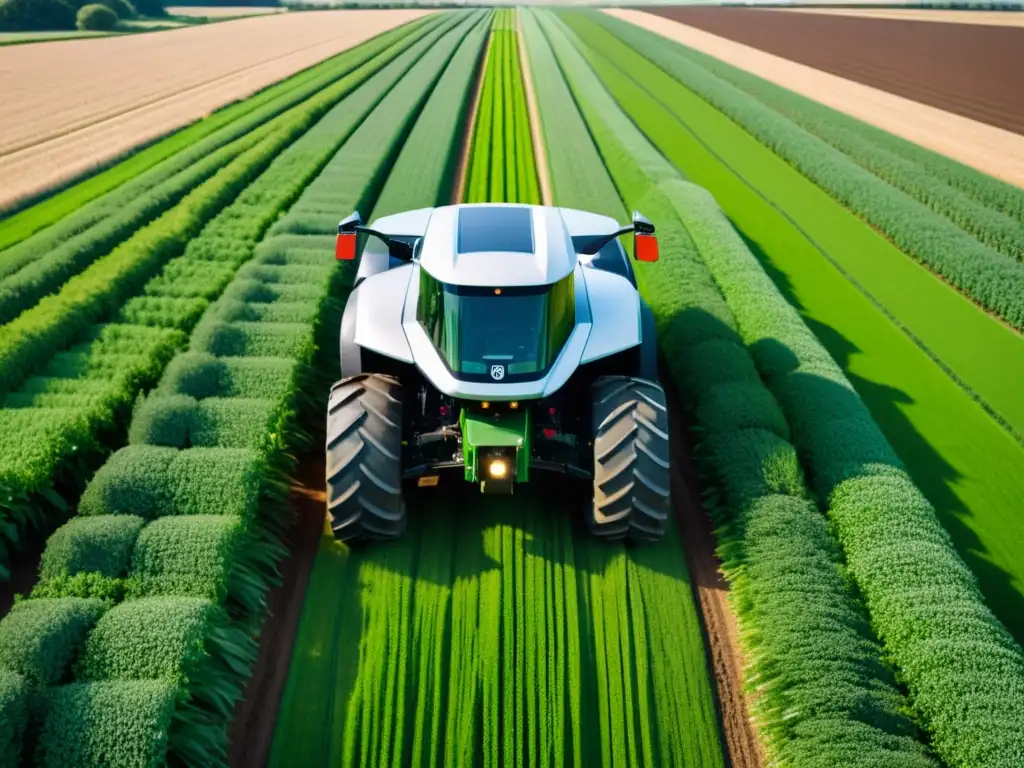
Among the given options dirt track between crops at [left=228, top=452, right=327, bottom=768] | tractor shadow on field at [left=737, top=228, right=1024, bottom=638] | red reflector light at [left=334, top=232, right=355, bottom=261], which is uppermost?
red reflector light at [left=334, top=232, right=355, bottom=261]

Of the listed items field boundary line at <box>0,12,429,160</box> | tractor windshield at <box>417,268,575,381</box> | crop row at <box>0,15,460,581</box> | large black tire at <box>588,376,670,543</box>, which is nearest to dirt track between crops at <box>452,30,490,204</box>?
crop row at <box>0,15,460,581</box>

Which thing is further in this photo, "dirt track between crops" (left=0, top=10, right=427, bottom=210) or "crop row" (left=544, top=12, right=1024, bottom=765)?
"dirt track between crops" (left=0, top=10, right=427, bottom=210)

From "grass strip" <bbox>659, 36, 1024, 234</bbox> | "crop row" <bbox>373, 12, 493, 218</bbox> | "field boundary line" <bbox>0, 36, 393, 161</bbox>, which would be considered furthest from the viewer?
"field boundary line" <bbox>0, 36, 393, 161</bbox>

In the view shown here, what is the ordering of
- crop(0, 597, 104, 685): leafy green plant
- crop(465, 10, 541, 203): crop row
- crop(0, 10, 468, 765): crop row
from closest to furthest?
1. crop(0, 10, 468, 765): crop row
2. crop(0, 597, 104, 685): leafy green plant
3. crop(465, 10, 541, 203): crop row

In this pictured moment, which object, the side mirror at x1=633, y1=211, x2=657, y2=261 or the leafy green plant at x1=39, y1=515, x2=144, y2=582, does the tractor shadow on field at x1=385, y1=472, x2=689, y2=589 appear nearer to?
the leafy green plant at x1=39, y1=515, x2=144, y2=582

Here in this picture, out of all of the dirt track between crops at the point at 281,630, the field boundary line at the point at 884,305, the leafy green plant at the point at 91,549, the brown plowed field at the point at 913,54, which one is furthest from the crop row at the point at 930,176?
the leafy green plant at the point at 91,549

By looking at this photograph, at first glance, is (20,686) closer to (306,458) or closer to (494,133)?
(306,458)

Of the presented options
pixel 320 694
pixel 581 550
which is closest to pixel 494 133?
pixel 581 550

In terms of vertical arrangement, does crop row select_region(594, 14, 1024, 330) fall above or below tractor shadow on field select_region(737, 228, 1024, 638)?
above
